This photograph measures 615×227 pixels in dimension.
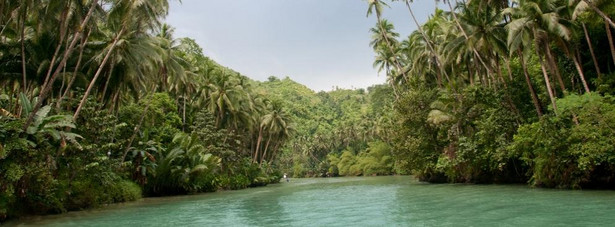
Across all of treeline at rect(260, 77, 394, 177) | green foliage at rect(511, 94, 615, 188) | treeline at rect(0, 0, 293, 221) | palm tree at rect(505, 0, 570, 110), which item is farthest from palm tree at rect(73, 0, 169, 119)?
treeline at rect(260, 77, 394, 177)

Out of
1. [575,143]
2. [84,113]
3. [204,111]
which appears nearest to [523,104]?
[575,143]

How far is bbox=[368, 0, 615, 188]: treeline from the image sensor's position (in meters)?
18.2

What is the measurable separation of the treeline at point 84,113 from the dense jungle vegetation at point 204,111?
0.24ft

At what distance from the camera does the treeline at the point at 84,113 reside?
46.8ft

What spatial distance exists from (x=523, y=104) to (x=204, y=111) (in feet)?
77.7

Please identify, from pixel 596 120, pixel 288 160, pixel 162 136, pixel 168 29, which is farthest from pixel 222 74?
pixel 288 160

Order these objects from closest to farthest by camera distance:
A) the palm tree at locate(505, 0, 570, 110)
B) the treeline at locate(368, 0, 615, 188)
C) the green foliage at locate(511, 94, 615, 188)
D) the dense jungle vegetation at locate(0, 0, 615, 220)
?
the dense jungle vegetation at locate(0, 0, 615, 220), the green foliage at locate(511, 94, 615, 188), the treeline at locate(368, 0, 615, 188), the palm tree at locate(505, 0, 570, 110)

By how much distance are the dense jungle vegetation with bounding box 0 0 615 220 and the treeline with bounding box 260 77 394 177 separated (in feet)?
80.1

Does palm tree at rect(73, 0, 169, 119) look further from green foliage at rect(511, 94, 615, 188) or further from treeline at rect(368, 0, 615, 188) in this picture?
green foliage at rect(511, 94, 615, 188)

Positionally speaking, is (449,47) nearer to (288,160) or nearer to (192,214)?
(192,214)

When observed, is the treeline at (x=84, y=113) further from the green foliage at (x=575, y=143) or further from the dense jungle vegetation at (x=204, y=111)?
the green foliage at (x=575, y=143)

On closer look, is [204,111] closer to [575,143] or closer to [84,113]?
[84,113]

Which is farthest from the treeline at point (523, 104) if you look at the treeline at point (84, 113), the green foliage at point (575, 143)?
the treeline at point (84, 113)

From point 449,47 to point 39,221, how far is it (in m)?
21.4
